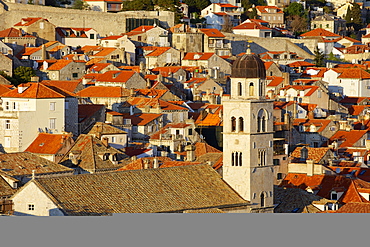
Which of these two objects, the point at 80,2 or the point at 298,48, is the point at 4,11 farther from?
the point at 298,48

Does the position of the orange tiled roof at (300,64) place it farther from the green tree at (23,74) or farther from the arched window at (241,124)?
the arched window at (241,124)

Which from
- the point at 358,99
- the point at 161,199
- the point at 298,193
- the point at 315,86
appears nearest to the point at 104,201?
the point at 161,199

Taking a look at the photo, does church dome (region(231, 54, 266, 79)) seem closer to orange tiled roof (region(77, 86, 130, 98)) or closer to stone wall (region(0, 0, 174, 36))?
orange tiled roof (region(77, 86, 130, 98))

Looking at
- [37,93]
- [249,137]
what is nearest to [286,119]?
[37,93]

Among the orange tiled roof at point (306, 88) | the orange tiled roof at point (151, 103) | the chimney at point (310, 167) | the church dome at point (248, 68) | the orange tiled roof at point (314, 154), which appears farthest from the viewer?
the orange tiled roof at point (306, 88)

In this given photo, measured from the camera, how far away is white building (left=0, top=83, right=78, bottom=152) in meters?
53.8

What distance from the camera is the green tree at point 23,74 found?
242 feet

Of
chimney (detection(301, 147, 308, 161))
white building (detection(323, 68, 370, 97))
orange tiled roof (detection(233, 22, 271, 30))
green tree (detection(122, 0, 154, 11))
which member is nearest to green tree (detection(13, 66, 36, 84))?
white building (detection(323, 68, 370, 97))

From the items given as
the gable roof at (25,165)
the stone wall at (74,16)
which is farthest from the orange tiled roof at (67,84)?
the gable roof at (25,165)

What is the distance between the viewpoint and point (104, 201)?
115 ft

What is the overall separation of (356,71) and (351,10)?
42135mm

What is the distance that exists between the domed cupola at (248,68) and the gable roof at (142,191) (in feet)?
11.5

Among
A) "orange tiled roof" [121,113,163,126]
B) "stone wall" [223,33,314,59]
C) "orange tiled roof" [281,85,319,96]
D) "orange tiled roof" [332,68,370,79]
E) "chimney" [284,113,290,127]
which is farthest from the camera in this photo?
"stone wall" [223,33,314,59]

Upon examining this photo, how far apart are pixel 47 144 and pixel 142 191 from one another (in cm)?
1578
